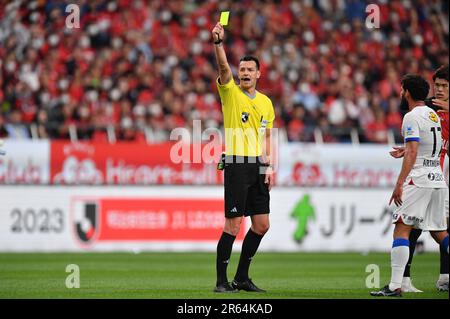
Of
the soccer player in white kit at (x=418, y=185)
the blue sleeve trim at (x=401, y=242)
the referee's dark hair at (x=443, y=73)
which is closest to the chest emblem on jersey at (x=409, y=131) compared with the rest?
the soccer player in white kit at (x=418, y=185)

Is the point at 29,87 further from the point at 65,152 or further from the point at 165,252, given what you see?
the point at 165,252

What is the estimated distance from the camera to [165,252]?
64.7ft

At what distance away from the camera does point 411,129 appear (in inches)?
397

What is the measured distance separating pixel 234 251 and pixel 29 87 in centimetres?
582

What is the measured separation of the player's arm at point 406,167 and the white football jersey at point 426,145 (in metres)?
0.11

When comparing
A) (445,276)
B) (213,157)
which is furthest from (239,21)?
(445,276)

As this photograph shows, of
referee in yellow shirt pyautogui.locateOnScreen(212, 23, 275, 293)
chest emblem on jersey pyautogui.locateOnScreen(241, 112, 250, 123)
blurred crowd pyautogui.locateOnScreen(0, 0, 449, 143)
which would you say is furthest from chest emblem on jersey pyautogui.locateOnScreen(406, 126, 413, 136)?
blurred crowd pyautogui.locateOnScreen(0, 0, 449, 143)

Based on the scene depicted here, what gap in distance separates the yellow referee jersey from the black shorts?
0.12 m

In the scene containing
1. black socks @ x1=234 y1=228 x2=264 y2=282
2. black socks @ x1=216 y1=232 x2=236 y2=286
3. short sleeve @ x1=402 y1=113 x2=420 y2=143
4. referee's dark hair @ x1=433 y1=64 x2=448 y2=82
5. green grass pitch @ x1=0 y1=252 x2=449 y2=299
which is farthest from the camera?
referee's dark hair @ x1=433 y1=64 x2=448 y2=82

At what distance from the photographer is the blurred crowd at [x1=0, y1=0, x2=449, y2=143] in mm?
21172

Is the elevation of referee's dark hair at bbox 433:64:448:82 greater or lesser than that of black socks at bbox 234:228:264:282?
greater

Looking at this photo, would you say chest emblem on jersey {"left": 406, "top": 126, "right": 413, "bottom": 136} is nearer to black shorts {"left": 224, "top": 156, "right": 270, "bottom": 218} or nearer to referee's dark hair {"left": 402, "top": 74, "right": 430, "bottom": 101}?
referee's dark hair {"left": 402, "top": 74, "right": 430, "bottom": 101}

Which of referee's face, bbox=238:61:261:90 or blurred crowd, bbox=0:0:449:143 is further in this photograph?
blurred crowd, bbox=0:0:449:143

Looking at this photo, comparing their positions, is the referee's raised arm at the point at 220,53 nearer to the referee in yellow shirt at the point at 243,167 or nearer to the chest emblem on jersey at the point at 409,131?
the referee in yellow shirt at the point at 243,167
